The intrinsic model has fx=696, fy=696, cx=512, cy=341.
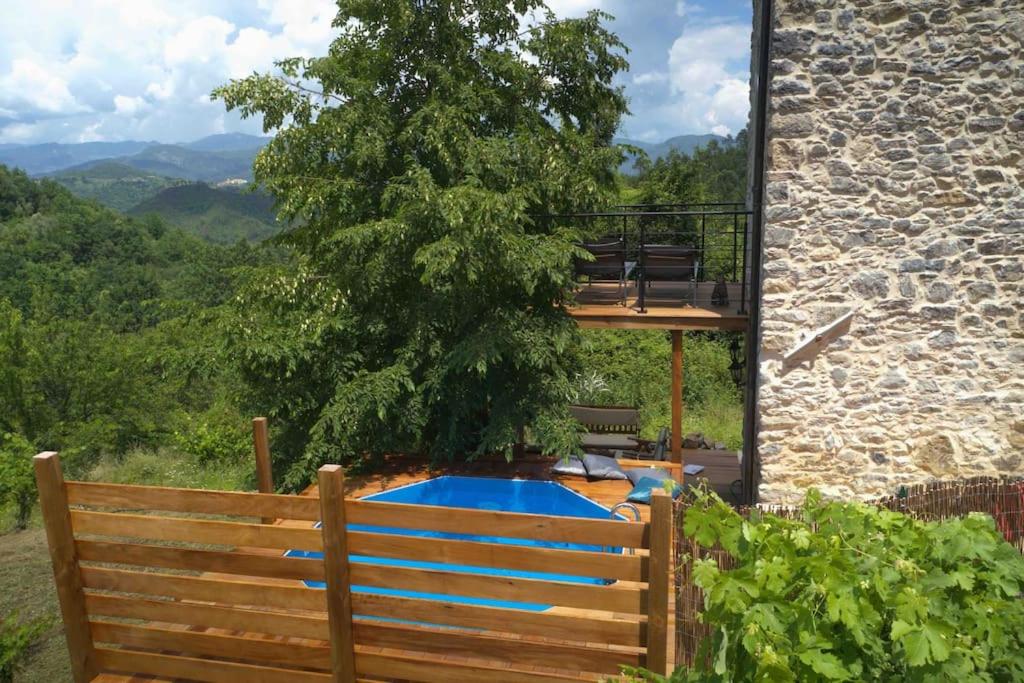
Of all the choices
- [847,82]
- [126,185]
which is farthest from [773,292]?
[126,185]

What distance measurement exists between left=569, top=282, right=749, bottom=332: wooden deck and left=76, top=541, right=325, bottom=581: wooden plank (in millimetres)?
5604

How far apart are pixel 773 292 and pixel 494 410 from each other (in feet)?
11.6

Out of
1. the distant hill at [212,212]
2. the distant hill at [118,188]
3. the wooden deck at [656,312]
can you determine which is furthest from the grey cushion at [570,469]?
the distant hill at [118,188]

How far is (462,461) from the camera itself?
950 centimetres

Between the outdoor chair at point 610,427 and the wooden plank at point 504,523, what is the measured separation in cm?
804

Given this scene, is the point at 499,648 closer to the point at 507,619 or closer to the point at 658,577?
the point at 507,619

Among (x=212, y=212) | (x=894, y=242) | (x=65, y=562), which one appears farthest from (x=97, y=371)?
(x=212, y=212)

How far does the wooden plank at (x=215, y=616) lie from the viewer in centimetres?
387

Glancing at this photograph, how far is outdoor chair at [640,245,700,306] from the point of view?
29.9 feet

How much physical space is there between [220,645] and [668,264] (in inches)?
274

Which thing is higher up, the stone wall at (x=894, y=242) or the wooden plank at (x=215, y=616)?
the stone wall at (x=894, y=242)

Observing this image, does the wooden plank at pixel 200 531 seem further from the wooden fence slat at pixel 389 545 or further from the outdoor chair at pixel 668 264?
the outdoor chair at pixel 668 264

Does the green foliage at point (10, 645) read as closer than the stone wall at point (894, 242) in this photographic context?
Yes

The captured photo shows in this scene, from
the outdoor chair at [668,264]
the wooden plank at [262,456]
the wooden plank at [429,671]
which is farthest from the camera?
the outdoor chair at [668,264]
